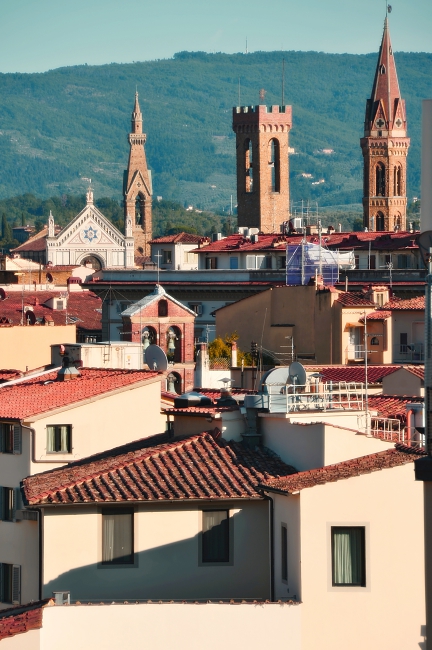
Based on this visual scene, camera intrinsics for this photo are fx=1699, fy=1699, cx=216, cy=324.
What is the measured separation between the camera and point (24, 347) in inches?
1460

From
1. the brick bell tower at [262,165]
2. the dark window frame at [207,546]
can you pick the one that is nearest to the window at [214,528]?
the dark window frame at [207,546]

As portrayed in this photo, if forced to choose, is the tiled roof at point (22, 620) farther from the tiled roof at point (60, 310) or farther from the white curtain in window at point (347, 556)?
the tiled roof at point (60, 310)

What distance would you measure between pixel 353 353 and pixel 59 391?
14.2 m

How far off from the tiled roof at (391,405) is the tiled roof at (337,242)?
41.6 meters

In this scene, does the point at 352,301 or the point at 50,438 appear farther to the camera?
the point at 352,301

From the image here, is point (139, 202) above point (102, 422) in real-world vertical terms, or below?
above

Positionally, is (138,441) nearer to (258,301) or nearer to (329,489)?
(329,489)

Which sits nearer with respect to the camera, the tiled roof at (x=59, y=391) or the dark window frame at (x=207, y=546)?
the dark window frame at (x=207, y=546)

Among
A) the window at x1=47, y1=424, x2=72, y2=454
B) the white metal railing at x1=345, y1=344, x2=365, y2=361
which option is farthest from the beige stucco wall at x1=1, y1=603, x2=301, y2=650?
the white metal railing at x1=345, y1=344, x2=365, y2=361

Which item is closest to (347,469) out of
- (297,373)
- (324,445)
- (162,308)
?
(324,445)

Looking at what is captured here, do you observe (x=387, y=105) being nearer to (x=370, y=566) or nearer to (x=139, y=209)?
(x=139, y=209)

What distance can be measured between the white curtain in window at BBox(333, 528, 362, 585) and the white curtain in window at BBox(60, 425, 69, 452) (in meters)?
7.45

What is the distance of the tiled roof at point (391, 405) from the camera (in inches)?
741

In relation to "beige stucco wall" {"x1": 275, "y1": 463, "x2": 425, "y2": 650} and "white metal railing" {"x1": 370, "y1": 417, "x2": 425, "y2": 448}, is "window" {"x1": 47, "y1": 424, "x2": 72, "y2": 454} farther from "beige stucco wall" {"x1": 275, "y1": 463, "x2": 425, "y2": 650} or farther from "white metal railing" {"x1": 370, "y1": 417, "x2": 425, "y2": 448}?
"beige stucco wall" {"x1": 275, "y1": 463, "x2": 425, "y2": 650}
